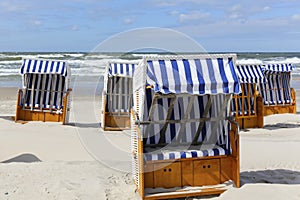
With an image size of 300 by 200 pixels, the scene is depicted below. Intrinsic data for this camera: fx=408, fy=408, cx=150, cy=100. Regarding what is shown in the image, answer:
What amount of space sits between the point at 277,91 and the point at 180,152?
906 centimetres

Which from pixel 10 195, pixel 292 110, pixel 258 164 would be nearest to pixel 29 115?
pixel 10 195

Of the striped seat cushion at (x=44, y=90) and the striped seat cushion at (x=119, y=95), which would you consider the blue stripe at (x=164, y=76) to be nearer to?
the striped seat cushion at (x=119, y=95)

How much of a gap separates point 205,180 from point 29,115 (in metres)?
7.76

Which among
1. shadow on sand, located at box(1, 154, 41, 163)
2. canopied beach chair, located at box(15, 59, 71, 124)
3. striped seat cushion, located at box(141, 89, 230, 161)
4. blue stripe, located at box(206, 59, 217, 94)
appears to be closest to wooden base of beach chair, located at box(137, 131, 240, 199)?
striped seat cushion, located at box(141, 89, 230, 161)

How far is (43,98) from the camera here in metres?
12.4

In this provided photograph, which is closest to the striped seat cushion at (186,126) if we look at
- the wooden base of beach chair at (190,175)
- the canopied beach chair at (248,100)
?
the wooden base of beach chair at (190,175)

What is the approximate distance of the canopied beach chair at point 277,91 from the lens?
13812 millimetres

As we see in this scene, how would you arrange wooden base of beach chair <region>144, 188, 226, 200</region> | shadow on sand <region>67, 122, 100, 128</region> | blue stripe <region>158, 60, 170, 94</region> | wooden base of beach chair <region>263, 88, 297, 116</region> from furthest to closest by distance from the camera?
wooden base of beach chair <region>263, 88, 297, 116</region> < shadow on sand <region>67, 122, 100, 128</region> < wooden base of beach chair <region>144, 188, 226, 200</region> < blue stripe <region>158, 60, 170, 94</region>

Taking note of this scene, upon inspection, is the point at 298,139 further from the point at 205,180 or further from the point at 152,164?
the point at 152,164

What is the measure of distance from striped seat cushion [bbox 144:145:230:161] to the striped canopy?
1.03m

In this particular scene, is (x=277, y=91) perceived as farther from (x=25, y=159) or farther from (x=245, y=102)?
(x=25, y=159)

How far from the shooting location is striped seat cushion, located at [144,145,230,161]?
591cm

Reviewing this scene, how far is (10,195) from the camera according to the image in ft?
20.1

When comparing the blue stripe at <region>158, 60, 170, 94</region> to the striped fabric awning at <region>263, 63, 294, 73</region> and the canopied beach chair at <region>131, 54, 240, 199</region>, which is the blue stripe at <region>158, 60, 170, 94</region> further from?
the striped fabric awning at <region>263, 63, 294, 73</region>
